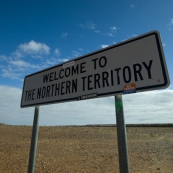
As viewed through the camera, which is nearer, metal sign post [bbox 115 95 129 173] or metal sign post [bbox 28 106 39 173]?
metal sign post [bbox 115 95 129 173]

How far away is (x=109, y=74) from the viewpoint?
2.07 meters

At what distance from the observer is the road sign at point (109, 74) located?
1730 mm

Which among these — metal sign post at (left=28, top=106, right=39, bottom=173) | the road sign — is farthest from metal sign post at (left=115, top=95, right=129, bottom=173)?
metal sign post at (left=28, top=106, right=39, bottom=173)

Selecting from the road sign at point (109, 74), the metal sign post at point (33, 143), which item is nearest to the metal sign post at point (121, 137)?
the road sign at point (109, 74)

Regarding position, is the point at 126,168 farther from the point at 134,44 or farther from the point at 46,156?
the point at 46,156

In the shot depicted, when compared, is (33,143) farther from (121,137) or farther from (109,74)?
(109,74)

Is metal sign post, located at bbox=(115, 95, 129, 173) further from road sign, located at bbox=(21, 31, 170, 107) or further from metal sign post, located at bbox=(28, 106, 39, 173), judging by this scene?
metal sign post, located at bbox=(28, 106, 39, 173)

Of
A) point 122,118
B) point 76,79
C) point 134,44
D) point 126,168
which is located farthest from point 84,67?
point 126,168

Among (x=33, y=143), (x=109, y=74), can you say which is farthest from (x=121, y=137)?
(x=33, y=143)

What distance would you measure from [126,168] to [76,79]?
4.62 ft

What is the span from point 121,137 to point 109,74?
2.74 feet

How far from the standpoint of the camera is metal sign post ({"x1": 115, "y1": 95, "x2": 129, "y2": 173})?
5.35 ft

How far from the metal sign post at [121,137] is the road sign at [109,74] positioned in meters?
0.18

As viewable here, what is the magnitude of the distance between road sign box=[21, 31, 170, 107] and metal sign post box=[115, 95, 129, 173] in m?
0.18
